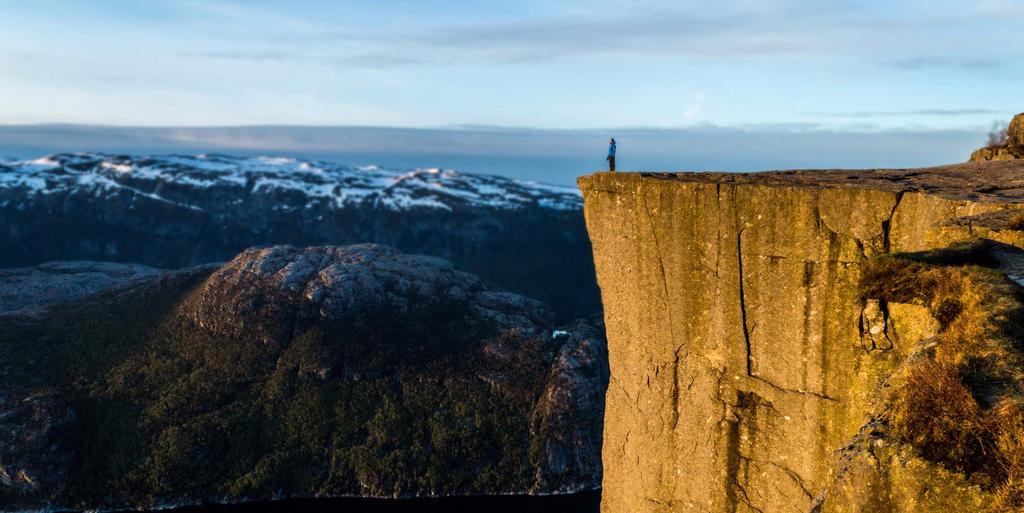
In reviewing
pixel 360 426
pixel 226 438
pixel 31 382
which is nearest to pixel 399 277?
pixel 360 426

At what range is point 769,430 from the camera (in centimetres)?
2280

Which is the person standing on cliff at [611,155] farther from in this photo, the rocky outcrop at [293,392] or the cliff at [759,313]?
the rocky outcrop at [293,392]

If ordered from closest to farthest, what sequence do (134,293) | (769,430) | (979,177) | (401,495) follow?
(769,430) < (979,177) < (401,495) < (134,293)

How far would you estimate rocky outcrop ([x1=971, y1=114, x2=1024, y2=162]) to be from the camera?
3300 centimetres

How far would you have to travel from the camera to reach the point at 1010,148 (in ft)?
110

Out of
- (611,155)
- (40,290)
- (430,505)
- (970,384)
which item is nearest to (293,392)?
(430,505)

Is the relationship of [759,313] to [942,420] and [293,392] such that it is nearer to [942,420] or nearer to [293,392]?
[942,420]

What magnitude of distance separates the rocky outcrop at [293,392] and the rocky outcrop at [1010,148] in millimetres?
111025

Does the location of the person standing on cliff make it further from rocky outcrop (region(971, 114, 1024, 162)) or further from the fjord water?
the fjord water

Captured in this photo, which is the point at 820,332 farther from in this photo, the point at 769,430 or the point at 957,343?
the point at 957,343

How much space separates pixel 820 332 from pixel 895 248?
313cm

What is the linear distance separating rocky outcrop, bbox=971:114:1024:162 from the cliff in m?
4.37

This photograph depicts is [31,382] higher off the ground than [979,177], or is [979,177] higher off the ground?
[979,177]

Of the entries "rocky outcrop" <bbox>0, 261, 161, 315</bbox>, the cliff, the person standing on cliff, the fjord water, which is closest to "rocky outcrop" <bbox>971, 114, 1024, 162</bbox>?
the cliff
